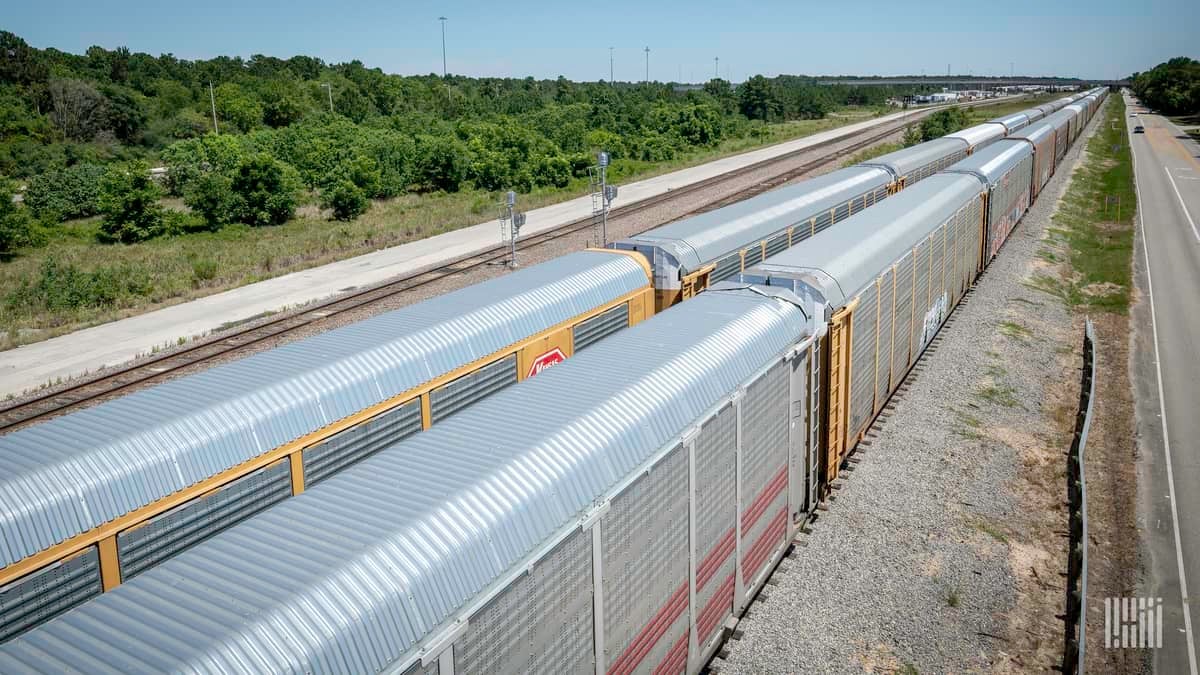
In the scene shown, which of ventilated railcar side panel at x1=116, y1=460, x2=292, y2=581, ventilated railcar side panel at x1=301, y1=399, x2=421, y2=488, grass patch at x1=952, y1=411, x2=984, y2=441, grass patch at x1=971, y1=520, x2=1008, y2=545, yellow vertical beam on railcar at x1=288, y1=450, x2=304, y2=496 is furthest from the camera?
grass patch at x1=952, y1=411, x2=984, y2=441

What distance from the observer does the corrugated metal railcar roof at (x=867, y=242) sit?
13672 mm

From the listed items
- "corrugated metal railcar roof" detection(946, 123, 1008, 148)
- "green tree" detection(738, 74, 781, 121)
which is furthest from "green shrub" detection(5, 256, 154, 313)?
"green tree" detection(738, 74, 781, 121)

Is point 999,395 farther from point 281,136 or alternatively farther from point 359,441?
point 281,136

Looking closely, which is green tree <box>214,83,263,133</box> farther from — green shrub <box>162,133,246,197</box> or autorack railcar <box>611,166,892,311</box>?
autorack railcar <box>611,166,892,311</box>

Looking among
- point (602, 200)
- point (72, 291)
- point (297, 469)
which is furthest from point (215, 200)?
point (297, 469)

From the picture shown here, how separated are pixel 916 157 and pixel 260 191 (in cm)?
3300


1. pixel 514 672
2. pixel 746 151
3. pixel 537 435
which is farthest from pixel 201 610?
pixel 746 151

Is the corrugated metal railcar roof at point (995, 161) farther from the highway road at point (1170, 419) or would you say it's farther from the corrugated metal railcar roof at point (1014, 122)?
the corrugated metal railcar roof at point (1014, 122)

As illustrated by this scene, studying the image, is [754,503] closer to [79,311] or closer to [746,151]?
[79,311]

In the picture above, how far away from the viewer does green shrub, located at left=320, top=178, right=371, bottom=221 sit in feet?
152

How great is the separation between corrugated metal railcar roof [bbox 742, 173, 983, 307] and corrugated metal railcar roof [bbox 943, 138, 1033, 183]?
4.97m

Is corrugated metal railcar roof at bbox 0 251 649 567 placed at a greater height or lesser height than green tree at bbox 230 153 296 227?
lesser

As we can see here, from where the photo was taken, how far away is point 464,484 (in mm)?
7105

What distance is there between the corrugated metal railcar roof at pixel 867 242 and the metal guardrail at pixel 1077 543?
5.06 meters
